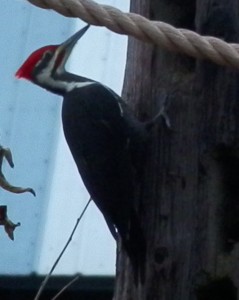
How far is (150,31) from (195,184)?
546 millimetres

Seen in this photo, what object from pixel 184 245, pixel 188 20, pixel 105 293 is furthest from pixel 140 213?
pixel 105 293

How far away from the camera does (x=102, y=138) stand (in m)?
3.66

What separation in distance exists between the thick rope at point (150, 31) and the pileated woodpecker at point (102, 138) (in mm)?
Result: 496

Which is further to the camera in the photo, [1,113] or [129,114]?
[1,113]

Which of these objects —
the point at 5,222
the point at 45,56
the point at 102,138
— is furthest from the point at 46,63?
the point at 5,222

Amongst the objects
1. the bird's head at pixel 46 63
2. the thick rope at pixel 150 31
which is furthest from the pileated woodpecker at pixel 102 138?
the thick rope at pixel 150 31

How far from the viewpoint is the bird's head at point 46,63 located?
12.4ft

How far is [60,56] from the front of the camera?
151 inches

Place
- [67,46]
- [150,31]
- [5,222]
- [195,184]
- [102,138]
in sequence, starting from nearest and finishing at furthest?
[150,31]
[5,222]
[195,184]
[102,138]
[67,46]

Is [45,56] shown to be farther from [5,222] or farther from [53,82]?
[5,222]

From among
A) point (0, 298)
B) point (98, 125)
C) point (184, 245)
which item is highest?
point (98, 125)

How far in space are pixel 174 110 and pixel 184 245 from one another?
37 centimetres

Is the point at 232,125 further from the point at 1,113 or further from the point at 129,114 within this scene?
the point at 1,113

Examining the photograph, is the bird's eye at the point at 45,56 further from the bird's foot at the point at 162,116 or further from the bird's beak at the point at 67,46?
the bird's foot at the point at 162,116
